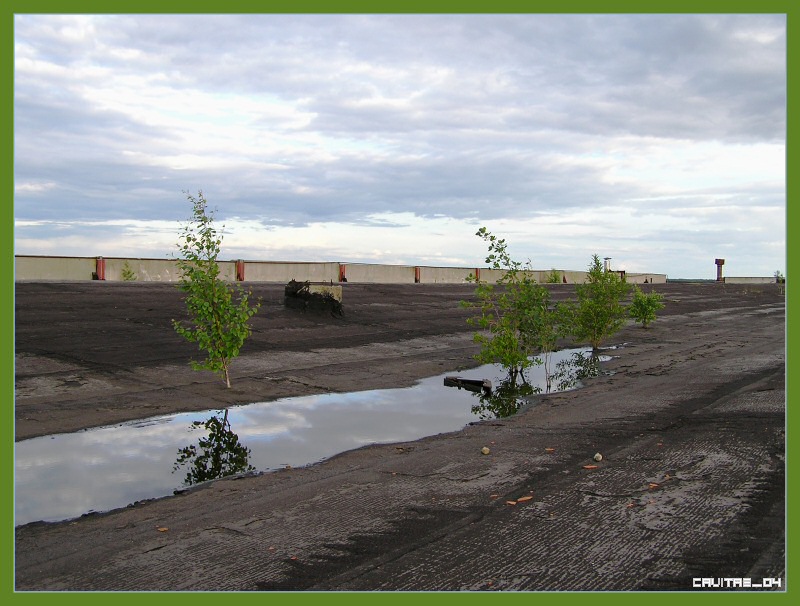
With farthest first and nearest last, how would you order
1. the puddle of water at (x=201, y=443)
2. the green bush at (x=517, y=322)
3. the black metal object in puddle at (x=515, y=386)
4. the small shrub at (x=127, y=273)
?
the small shrub at (x=127, y=273) < the green bush at (x=517, y=322) < the black metal object in puddle at (x=515, y=386) < the puddle of water at (x=201, y=443)

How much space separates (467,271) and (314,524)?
44515 mm

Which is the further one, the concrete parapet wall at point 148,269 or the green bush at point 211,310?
the concrete parapet wall at point 148,269

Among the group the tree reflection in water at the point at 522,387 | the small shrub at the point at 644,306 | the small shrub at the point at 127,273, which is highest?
the small shrub at the point at 127,273

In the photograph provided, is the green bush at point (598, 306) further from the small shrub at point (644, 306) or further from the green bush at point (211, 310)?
the green bush at point (211, 310)

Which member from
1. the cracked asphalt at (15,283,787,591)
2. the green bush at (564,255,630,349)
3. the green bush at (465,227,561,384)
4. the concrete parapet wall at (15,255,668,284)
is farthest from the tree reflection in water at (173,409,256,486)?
the concrete parapet wall at (15,255,668,284)

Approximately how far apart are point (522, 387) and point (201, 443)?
21.7ft

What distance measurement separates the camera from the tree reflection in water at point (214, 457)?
7.71m

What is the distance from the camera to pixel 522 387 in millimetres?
13648

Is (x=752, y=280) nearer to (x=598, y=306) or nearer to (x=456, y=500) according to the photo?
(x=598, y=306)

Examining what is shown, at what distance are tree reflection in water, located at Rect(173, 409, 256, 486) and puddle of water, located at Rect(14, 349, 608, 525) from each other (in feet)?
0.04

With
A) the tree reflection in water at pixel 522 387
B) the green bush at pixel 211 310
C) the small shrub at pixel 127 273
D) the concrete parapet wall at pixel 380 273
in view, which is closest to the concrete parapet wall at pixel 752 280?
the concrete parapet wall at pixel 380 273

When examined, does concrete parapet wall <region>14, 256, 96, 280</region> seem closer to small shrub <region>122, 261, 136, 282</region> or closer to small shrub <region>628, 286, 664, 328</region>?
small shrub <region>122, 261, 136, 282</region>

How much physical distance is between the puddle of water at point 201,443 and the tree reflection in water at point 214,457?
1cm

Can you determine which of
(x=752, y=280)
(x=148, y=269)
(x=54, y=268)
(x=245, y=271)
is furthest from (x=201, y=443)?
(x=752, y=280)
